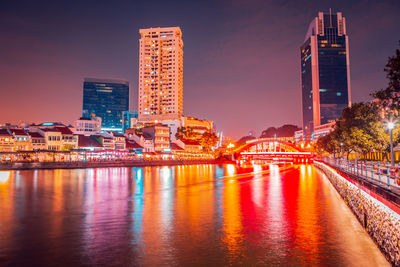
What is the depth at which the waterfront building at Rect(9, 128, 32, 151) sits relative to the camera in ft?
313

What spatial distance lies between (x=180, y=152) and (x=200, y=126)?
57540mm

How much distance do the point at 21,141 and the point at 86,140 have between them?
2106 centimetres

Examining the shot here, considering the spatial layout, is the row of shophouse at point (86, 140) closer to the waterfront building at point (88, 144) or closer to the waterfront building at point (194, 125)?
the waterfront building at point (88, 144)

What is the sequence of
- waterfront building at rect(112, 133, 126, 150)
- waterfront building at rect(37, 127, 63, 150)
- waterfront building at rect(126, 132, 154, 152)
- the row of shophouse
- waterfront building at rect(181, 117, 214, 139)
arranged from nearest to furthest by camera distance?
the row of shophouse → waterfront building at rect(37, 127, 63, 150) → waterfront building at rect(112, 133, 126, 150) → waterfront building at rect(126, 132, 154, 152) → waterfront building at rect(181, 117, 214, 139)

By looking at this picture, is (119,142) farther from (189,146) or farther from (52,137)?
(189,146)

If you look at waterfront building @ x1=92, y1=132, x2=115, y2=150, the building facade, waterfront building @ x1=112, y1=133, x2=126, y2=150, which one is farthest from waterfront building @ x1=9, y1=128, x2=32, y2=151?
the building facade

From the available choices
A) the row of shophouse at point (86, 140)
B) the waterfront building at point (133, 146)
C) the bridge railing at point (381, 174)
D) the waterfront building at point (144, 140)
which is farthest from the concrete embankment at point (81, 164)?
the bridge railing at point (381, 174)

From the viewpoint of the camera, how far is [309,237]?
16344 mm

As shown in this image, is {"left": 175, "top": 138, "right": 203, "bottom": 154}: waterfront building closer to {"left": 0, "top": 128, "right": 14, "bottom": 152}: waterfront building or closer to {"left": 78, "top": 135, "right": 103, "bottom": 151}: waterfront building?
{"left": 78, "top": 135, "right": 103, "bottom": 151}: waterfront building

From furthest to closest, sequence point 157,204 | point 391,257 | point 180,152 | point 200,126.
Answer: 1. point 200,126
2. point 180,152
3. point 157,204
4. point 391,257

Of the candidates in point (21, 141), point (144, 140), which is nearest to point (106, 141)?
point (144, 140)

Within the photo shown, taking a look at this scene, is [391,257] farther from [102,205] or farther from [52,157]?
[52,157]

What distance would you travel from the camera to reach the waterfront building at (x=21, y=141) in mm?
95312

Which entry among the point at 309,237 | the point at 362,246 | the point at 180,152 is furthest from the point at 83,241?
the point at 180,152
